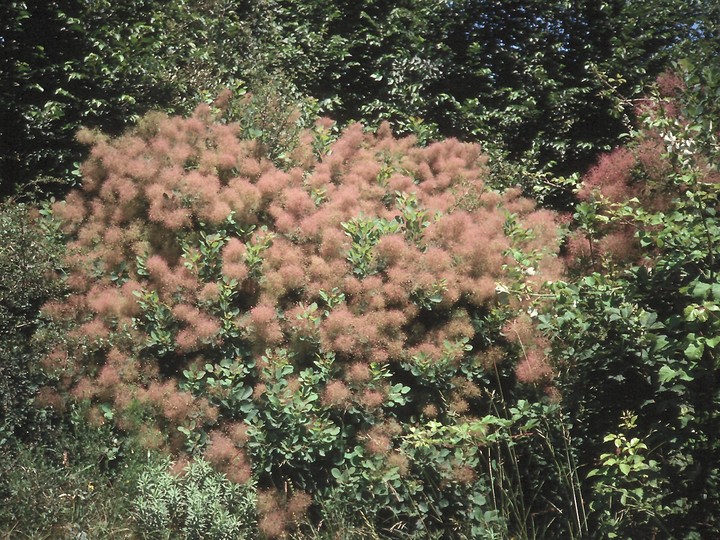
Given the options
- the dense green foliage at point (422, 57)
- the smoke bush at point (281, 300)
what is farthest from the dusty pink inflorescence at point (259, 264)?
the dense green foliage at point (422, 57)

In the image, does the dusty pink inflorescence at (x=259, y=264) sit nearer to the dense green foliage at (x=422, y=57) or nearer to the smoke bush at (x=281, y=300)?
the smoke bush at (x=281, y=300)

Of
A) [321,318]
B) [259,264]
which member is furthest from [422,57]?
[321,318]

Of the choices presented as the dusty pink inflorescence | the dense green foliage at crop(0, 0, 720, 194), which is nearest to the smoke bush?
the dusty pink inflorescence

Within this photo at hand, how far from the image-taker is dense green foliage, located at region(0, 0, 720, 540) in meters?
3.55

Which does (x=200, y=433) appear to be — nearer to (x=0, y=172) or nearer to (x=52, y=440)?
(x=52, y=440)

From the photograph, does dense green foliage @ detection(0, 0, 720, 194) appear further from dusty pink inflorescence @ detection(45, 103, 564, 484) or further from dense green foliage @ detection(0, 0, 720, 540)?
dusty pink inflorescence @ detection(45, 103, 564, 484)

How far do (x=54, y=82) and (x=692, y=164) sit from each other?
551 cm

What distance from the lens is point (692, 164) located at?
11.8 feet

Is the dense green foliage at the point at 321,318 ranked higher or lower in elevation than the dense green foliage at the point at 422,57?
lower

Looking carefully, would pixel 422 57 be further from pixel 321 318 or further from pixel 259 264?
pixel 321 318

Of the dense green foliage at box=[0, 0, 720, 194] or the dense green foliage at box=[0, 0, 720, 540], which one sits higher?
the dense green foliage at box=[0, 0, 720, 194]

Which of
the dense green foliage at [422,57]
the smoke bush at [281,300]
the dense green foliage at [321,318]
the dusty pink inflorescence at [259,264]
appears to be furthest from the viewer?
the dense green foliage at [422,57]

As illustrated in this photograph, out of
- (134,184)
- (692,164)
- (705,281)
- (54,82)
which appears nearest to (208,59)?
(54,82)

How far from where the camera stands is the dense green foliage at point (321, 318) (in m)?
3.55
